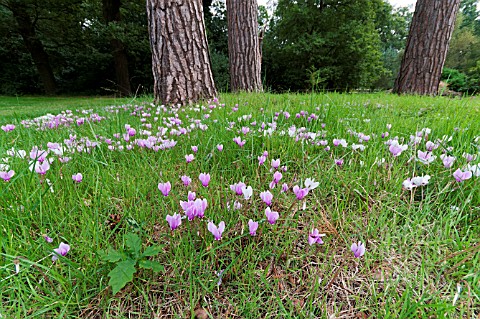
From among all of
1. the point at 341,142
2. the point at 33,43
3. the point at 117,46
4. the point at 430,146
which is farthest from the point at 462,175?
the point at 33,43

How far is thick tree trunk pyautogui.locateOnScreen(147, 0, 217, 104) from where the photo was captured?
143 inches

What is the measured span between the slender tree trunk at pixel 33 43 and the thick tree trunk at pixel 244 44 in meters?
16.8

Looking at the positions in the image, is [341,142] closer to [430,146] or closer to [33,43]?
[430,146]

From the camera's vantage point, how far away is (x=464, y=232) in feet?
3.68

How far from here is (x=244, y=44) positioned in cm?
601

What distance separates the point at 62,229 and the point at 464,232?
5.79ft

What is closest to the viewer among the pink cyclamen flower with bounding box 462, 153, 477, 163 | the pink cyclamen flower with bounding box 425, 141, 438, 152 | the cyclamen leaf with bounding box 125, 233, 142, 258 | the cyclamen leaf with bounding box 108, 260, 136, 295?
the cyclamen leaf with bounding box 108, 260, 136, 295

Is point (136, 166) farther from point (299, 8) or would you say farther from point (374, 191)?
point (299, 8)

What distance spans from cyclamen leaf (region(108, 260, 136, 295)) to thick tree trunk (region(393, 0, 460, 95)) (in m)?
6.96

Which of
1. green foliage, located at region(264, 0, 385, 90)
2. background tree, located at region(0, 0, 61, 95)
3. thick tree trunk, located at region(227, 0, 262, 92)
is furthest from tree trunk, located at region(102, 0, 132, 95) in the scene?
thick tree trunk, located at region(227, 0, 262, 92)

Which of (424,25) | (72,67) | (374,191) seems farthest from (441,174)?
(72,67)

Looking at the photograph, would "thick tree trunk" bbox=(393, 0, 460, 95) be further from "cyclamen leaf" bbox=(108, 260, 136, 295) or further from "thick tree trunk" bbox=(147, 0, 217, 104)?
"cyclamen leaf" bbox=(108, 260, 136, 295)

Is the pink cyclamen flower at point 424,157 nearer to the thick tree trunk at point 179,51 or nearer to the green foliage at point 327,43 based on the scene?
the thick tree trunk at point 179,51

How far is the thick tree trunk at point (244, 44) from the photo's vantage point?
5871 mm
